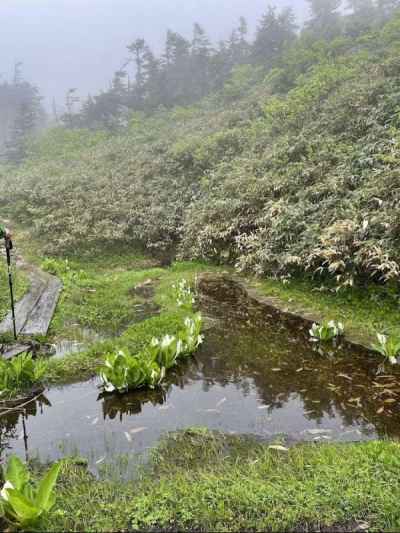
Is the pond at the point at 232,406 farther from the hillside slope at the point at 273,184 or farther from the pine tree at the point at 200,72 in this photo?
the pine tree at the point at 200,72

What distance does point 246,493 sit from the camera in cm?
349

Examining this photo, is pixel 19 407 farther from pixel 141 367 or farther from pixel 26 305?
pixel 26 305

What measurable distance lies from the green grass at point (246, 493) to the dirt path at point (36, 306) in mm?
3762

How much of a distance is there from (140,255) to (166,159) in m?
7.05

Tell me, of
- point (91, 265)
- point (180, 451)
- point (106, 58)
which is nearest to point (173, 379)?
point (180, 451)

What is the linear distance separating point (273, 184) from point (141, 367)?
336 inches

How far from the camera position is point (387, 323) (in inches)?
295

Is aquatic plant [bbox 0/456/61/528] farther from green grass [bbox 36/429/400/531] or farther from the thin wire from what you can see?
the thin wire

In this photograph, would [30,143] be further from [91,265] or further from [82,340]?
[82,340]

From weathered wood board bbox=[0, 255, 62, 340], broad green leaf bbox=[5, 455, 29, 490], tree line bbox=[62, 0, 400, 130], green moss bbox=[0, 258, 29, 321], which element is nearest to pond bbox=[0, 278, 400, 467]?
A: broad green leaf bbox=[5, 455, 29, 490]

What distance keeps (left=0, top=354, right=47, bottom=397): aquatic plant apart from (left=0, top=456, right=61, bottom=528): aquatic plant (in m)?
2.35

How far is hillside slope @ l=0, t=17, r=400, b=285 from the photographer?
9461mm

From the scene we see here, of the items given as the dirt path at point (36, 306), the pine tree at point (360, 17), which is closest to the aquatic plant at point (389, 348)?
the dirt path at point (36, 306)

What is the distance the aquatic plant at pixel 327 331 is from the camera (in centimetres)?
711
